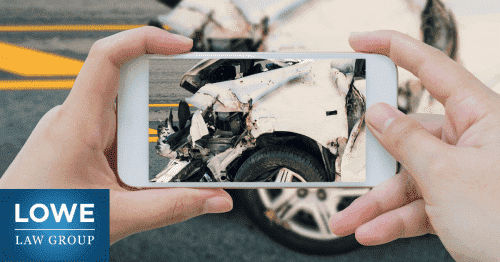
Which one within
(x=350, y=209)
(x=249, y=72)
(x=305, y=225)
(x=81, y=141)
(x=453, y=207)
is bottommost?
(x=305, y=225)

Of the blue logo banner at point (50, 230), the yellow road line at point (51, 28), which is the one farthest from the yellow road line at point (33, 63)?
the blue logo banner at point (50, 230)

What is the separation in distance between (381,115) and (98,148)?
1.05 metres

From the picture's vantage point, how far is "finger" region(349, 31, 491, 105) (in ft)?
3.19

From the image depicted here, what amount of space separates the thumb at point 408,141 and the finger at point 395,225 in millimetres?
230

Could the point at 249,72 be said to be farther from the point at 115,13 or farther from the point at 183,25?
the point at 115,13

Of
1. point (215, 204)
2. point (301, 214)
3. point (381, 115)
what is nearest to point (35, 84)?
point (215, 204)

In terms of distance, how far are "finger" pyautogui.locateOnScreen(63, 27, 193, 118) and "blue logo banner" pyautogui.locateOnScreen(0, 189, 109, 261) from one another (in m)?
0.40

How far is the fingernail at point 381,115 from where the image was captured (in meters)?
1.01

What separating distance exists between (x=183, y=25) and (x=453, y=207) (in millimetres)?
2161

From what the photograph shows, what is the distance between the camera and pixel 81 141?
3.51 ft

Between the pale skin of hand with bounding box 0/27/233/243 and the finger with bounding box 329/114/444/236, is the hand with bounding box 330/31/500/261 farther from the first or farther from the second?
the pale skin of hand with bounding box 0/27/233/243

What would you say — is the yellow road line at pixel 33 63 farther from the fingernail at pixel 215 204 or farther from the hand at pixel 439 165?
the hand at pixel 439 165

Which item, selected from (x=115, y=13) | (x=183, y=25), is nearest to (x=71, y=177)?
(x=183, y=25)

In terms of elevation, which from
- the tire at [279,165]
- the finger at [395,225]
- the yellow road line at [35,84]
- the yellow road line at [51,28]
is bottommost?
the finger at [395,225]
